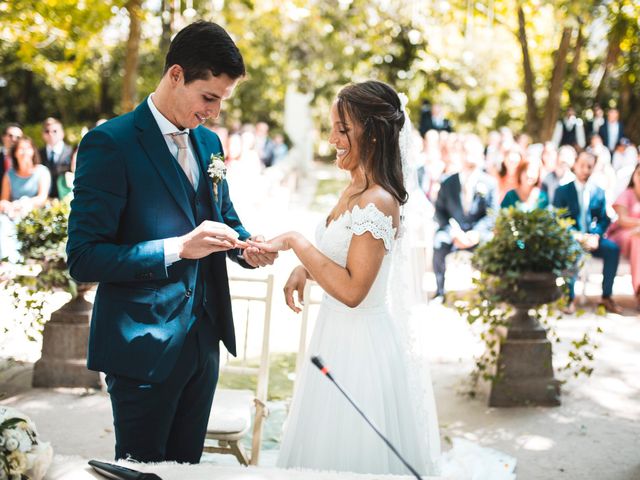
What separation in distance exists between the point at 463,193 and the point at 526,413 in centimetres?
357

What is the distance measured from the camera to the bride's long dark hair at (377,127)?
263 cm

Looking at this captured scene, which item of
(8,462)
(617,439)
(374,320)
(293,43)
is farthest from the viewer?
(293,43)

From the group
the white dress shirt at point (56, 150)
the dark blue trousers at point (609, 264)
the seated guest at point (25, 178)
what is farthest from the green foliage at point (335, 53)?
the dark blue trousers at point (609, 264)

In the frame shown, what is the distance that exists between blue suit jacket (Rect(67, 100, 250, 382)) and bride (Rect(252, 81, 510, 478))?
474 millimetres

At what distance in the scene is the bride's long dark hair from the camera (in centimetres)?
263

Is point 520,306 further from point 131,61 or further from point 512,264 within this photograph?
point 131,61

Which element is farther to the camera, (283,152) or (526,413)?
(283,152)

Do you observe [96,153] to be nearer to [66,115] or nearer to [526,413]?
[526,413]

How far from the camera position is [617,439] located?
4.43 m

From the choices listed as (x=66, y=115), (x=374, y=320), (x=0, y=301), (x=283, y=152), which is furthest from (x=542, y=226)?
(x=66, y=115)

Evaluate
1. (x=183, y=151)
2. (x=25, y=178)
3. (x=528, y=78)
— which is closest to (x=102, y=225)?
(x=183, y=151)

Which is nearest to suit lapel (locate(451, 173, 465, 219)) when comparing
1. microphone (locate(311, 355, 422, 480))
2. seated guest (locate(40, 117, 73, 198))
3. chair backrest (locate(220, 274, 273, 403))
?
chair backrest (locate(220, 274, 273, 403))

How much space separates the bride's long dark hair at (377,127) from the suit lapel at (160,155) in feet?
2.21

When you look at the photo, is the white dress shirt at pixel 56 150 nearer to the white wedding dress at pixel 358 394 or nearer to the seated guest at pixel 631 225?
the seated guest at pixel 631 225
